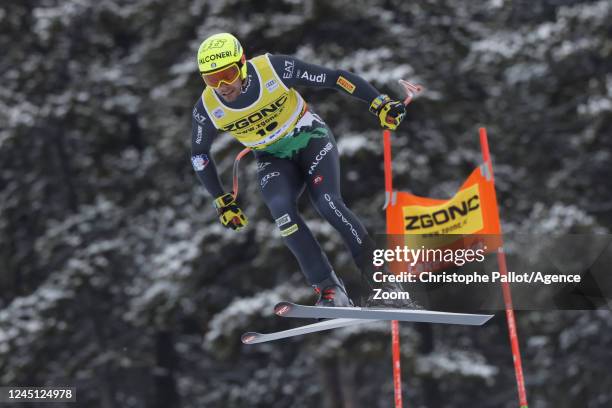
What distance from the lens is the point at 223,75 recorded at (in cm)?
699

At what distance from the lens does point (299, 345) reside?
→ 1822cm

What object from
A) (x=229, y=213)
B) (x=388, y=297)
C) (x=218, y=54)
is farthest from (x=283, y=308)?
(x=218, y=54)

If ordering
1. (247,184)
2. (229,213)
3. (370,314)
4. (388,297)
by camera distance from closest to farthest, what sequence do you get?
(370,314), (388,297), (229,213), (247,184)

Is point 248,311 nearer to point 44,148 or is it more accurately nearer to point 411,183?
point 411,183

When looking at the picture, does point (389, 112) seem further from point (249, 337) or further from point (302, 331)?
point (249, 337)

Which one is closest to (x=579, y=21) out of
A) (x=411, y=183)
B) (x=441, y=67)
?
(x=441, y=67)

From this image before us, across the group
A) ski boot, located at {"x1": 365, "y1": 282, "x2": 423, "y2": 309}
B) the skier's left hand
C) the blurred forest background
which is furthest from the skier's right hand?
the blurred forest background

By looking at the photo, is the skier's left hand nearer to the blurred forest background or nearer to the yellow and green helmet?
the yellow and green helmet

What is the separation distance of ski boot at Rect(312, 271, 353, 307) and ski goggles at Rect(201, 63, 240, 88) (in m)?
1.53

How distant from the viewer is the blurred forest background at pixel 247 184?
582 inches

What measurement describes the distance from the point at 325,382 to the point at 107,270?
461 centimetres

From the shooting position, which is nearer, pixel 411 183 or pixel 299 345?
pixel 411 183

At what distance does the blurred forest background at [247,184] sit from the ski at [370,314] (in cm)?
646

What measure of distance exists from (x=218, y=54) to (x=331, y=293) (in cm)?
180
